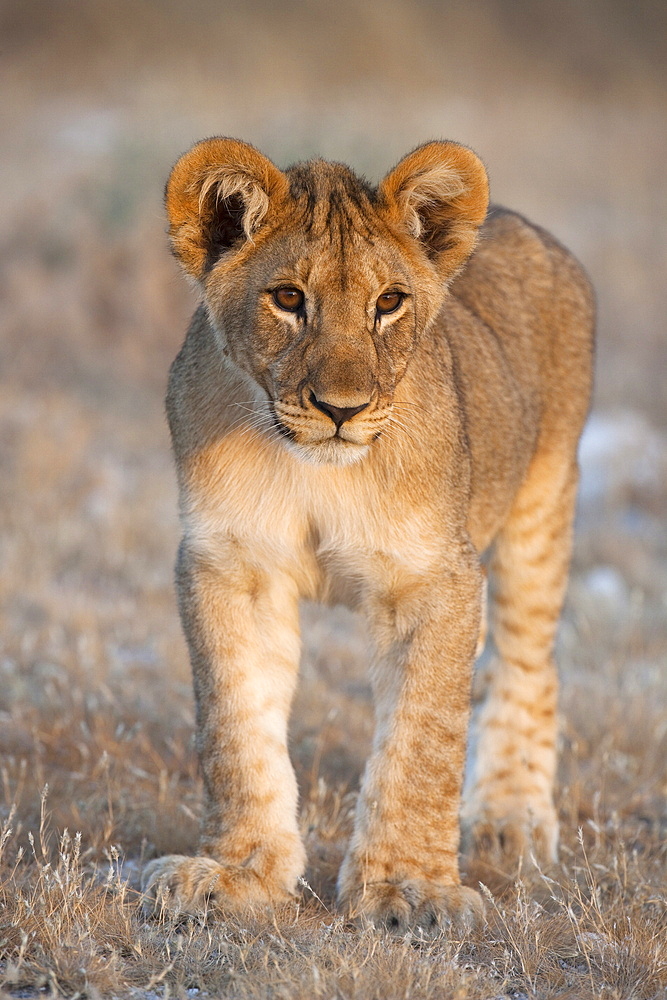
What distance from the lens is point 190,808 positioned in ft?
14.1

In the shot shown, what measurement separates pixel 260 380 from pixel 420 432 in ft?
1.65

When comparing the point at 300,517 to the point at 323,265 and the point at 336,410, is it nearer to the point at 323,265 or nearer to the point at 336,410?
the point at 336,410

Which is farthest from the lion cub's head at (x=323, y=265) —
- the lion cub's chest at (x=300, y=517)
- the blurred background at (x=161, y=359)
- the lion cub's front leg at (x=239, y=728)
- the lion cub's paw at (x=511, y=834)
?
the lion cub's paw at (x=511, y=834)

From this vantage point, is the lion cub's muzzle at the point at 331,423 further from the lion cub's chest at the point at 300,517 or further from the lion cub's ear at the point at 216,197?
the lion cub's ear at the point at 216,197

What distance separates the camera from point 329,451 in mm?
3240

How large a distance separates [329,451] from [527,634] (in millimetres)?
2018

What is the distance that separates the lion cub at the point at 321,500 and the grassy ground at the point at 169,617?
209 millimetres

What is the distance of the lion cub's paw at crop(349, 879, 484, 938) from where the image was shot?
133 inches

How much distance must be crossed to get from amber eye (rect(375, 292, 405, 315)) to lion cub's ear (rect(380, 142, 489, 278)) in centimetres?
25

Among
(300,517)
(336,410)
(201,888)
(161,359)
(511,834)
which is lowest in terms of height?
(511,834)

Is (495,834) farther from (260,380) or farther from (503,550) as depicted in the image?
(260,380)

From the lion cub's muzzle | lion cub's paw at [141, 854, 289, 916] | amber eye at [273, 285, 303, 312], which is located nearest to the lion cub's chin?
the lion cub's muzzle

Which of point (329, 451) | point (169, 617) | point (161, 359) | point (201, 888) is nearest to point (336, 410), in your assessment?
point (329, 451)

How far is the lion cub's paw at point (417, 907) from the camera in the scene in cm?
337
